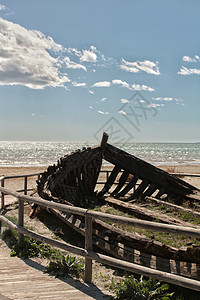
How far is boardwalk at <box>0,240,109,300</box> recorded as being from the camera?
3.14 metres

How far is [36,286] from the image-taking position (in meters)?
Answer: 3.36

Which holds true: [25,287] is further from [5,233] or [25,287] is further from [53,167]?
[53,167]

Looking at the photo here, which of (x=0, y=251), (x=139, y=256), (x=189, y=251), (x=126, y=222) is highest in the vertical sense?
(x=126, y=222)

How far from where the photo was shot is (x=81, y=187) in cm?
827

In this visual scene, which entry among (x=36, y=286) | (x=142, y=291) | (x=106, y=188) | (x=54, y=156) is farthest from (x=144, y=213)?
(x=54, y=156)

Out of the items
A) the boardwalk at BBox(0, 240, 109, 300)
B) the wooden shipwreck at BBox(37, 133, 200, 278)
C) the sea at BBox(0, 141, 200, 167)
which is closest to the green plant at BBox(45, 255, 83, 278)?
the boardwalk at BBox(0, 240, 109, 300)

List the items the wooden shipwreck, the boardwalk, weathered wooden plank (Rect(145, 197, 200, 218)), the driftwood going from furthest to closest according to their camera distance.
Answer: weathered wooden plank (Rect(145, 197, 200, 218)) → the driftwood → the wooden shipwreck → the boardwalk

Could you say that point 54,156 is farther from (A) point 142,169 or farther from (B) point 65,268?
(B) point 65,268

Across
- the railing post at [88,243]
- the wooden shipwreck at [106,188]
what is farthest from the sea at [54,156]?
the railing post at [88,243]

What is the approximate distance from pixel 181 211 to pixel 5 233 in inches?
174

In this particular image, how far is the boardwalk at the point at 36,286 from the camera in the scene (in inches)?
124

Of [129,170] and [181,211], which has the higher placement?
[129,170]

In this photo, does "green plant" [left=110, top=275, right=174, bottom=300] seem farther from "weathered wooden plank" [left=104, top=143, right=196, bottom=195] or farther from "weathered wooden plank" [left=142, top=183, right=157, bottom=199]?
"weathered wooden plank" [left=104, top=143, right=196, bottom=195]

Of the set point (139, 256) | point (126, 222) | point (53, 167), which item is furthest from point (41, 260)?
point (53, 167)
